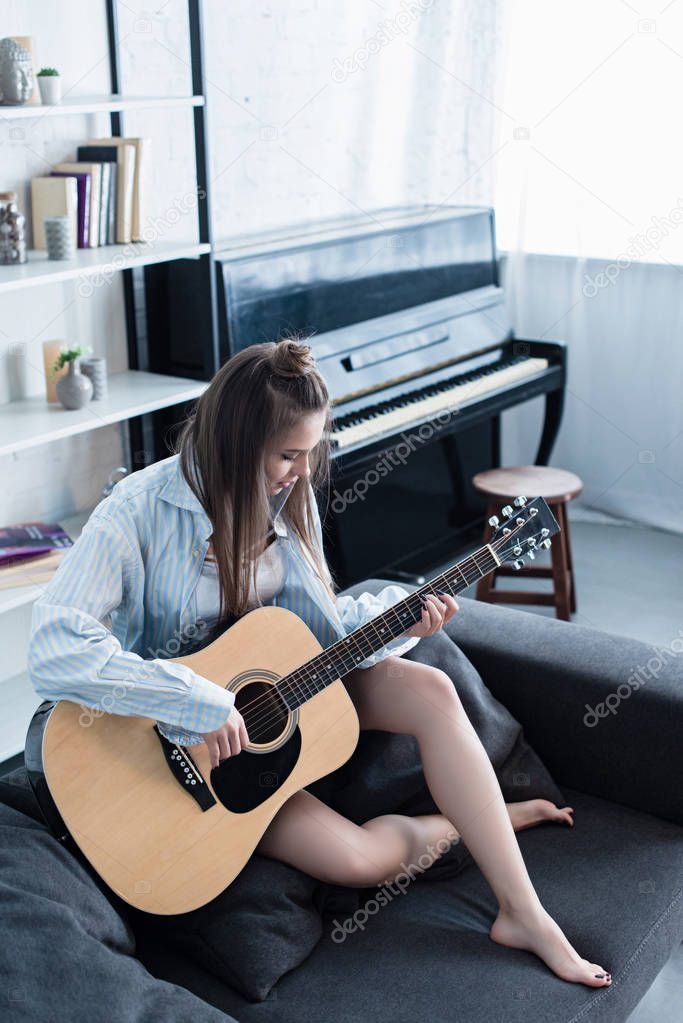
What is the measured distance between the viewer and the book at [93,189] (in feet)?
8.91

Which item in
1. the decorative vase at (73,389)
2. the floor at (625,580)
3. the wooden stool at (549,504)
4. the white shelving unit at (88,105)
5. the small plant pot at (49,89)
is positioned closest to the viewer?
the white shelving unit at (88,105)

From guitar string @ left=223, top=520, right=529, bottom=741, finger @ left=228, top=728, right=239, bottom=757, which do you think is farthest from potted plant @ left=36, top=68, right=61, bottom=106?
finger @ left=228, top=728, right=239, bottom=757

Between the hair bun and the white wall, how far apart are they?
1.27 meters

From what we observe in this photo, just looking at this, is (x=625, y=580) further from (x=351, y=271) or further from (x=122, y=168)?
(x=122, y=168)

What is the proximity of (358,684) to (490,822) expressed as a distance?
0.33 metres

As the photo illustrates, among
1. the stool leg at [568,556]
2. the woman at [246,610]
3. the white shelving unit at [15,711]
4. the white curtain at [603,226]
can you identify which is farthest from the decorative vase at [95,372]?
the white curtain at [603,226]

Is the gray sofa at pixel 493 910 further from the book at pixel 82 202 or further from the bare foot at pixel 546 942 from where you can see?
the book at pixel 82 202

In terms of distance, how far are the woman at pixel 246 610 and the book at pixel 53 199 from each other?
1163 millimetres

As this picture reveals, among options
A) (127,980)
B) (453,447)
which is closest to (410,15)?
(453,447)

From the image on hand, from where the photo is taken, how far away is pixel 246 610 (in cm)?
181

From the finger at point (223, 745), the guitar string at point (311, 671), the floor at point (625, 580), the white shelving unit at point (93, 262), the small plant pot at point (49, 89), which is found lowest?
the floor at point (625, 580)

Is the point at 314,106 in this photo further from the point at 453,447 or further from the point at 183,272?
the point at 453,447

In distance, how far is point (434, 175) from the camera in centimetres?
415

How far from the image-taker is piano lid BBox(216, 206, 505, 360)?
9.66ft
